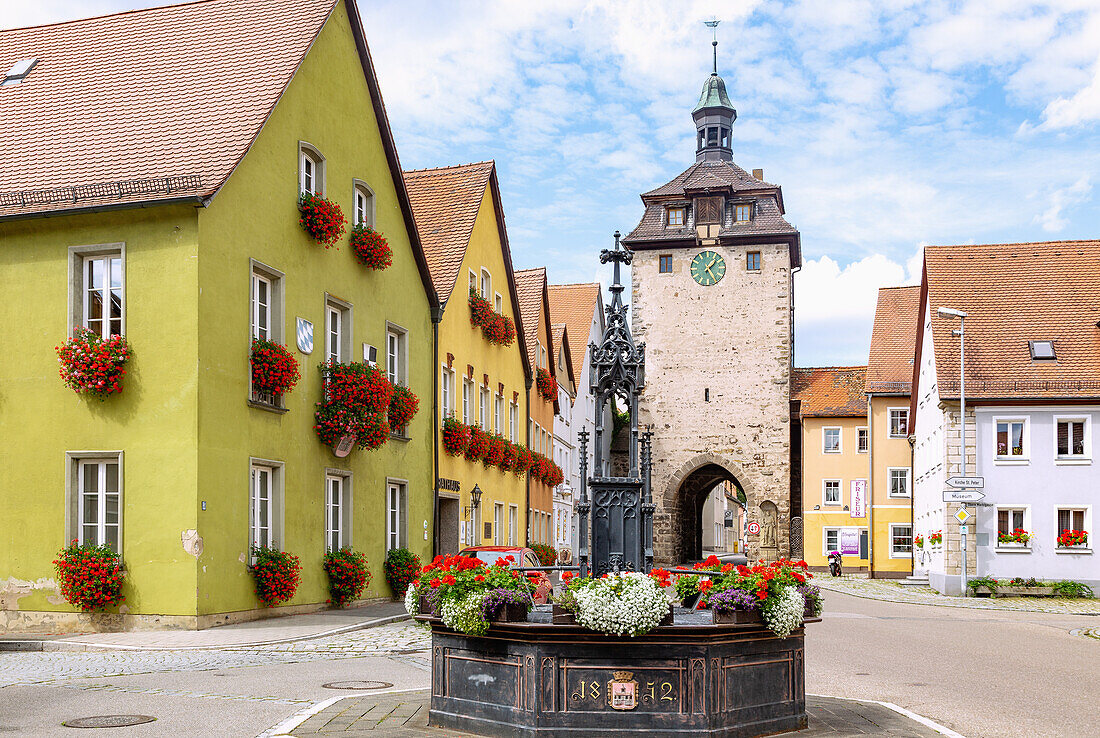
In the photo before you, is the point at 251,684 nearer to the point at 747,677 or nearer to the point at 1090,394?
the point at 747,677

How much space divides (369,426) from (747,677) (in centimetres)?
1351

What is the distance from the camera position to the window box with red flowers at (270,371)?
1892 centimetres

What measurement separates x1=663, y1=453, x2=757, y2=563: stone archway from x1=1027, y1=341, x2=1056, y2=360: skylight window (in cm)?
2351

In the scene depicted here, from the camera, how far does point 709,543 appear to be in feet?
346

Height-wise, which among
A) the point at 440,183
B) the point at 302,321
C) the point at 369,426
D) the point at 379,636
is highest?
the point at 440,183

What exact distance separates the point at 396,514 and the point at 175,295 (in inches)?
361

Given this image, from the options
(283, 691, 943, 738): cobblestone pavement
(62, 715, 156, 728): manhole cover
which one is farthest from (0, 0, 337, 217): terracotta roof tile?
(283, 691, 943, 738): cobblestone pavement

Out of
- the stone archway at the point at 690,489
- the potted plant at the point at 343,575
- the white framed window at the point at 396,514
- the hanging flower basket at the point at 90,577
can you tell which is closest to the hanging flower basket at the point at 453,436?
the white framed window at the point at 396,514

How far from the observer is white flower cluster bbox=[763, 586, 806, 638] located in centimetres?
901

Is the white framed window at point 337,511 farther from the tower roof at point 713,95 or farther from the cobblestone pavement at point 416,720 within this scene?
the tower roof at point 713,95

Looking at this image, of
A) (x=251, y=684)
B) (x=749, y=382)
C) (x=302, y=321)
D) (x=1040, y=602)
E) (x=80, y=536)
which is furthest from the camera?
(x=749, y=382)

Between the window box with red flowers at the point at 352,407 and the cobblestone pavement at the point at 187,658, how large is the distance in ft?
15.6

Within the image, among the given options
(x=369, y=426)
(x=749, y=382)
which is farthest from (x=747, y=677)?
(x=749, y=382)

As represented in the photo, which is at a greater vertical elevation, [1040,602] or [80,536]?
[80,536]
